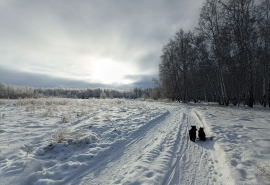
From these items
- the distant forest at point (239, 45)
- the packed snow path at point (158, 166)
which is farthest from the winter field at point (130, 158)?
the distant forest at point (239, 45)

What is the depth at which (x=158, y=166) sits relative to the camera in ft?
13.8

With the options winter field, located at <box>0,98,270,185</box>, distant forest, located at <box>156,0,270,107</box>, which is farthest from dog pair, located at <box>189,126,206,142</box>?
distant forest, located at <box>156,0,270,107</box>

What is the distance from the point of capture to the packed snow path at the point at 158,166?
3.61 m

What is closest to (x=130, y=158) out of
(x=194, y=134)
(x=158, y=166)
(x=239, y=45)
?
(x=158, y=166)

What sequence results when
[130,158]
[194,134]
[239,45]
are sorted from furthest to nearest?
[239,45], [194,134], [130,158]

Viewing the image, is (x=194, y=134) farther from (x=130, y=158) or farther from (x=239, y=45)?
(x=239, y=45)

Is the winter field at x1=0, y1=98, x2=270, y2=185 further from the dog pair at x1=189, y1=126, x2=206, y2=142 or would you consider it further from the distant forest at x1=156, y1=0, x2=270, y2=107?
the distant forest at x1=156, y1=0, x2=270, y2=107

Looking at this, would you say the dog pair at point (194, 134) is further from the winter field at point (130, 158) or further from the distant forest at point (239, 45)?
the distant forest at point (239, 45)

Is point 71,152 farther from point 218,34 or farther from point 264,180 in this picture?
point 218,34

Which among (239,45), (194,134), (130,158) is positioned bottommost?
(130,158)

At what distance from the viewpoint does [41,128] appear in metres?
7.47

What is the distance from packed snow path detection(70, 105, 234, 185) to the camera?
11.8 feet

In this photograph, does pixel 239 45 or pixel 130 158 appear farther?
pixel 239 45

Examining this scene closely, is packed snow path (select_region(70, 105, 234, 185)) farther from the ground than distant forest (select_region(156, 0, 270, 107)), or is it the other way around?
distant forest (select_region(156, 0, 270, 107))
